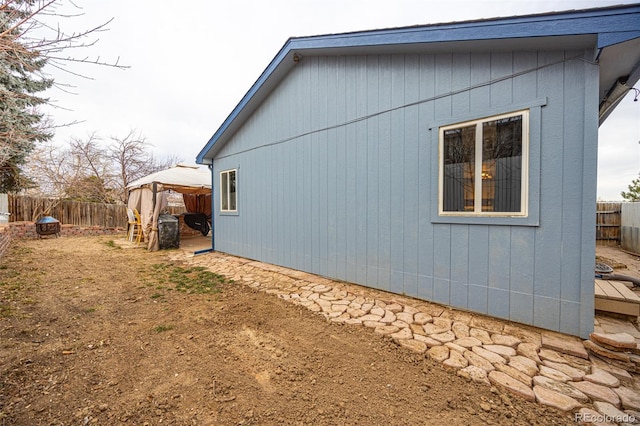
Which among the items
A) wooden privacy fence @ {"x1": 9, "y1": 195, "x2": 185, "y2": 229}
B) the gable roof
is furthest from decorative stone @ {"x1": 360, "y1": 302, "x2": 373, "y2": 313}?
wooden privacy fence @ {"x1": 9, "y1": 195, "x2": 185, "y2": 229}

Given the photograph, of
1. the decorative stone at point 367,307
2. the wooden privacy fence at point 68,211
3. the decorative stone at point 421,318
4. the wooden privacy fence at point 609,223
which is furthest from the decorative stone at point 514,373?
the wooden privacy fence at point 68,211

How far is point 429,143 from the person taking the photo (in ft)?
10.6

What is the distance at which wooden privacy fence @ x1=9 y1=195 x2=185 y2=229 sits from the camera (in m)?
9.46

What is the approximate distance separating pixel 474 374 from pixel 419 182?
2.19 metres

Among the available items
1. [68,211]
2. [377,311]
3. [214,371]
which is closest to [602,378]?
[377,311]

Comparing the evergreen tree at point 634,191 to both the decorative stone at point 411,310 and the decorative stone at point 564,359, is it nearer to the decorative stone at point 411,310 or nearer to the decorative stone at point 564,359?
the decorative stone at point 564,359

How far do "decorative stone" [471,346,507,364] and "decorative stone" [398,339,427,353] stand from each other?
1.42 ft

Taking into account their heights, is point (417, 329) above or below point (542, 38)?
below

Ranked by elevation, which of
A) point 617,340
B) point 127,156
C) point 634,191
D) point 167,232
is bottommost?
point 617,340

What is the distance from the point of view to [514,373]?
190 cm

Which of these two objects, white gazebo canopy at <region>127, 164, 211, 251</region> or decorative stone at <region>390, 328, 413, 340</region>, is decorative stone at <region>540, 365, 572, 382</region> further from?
white gazebo canopy at <region>127, 164, 211, 251</region>

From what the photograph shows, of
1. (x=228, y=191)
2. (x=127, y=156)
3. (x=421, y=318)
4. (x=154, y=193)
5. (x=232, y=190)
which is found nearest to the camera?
(x=421, y=318)

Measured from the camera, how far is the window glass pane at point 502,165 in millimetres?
2674

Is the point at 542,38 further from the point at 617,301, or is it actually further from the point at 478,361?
the point at 478,361
